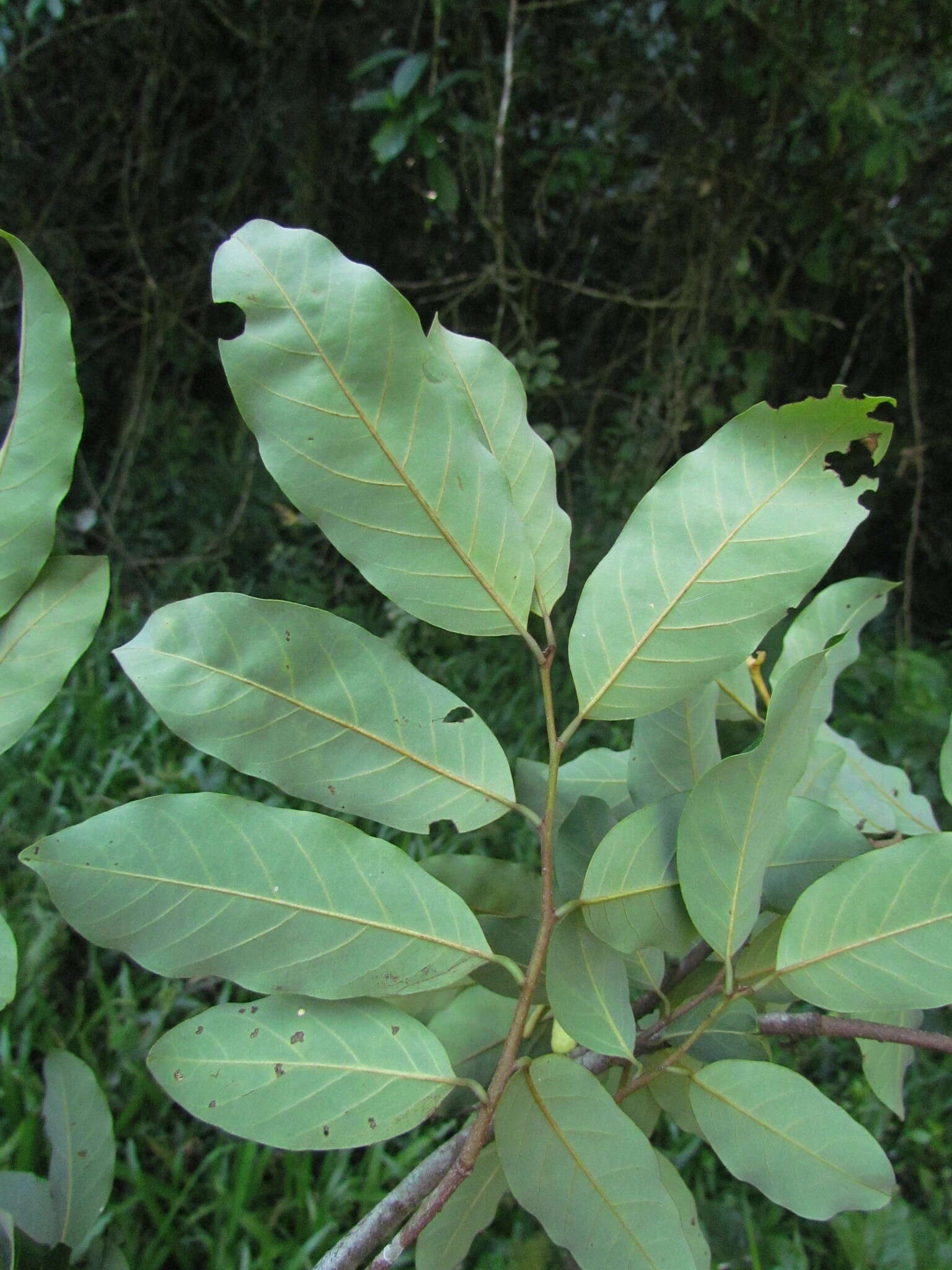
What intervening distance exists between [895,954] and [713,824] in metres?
0.08

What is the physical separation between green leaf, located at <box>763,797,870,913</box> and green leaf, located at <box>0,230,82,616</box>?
316 millimetres

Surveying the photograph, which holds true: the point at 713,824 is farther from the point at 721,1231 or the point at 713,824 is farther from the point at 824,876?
the point at 721,1231

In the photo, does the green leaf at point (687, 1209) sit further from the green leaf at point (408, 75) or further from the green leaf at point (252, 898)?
the green leaf at point (408, 75)

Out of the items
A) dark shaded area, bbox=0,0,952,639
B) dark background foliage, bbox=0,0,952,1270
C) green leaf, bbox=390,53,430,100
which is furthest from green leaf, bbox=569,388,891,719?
green leaf, bbox=390,53,430,100

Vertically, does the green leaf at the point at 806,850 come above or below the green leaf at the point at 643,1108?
above

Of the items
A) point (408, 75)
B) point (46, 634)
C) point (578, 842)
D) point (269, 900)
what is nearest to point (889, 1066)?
point (578, 842)

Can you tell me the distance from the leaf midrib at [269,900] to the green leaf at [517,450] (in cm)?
13

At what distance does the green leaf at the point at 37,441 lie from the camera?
0.32 m

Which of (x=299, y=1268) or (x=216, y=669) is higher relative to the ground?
(x=216, y=669)

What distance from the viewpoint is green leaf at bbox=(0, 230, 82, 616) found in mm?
323

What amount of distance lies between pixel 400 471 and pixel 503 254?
2.08 metres

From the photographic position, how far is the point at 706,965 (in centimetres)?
42

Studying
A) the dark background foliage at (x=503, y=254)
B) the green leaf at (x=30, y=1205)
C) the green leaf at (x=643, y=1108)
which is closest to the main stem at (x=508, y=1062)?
the green leaf at (x=643, y=1108)

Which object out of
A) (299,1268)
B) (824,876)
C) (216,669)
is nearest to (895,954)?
(824,876)
